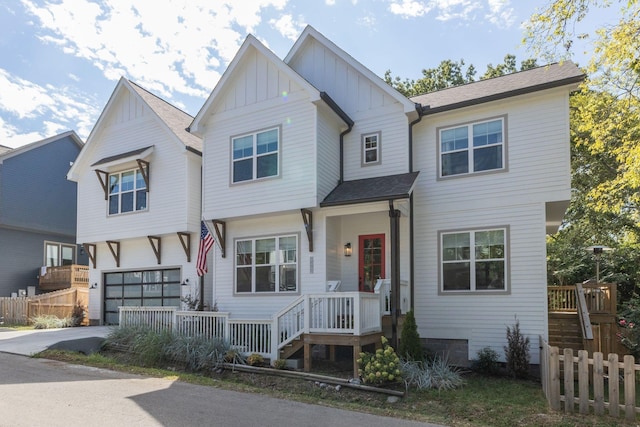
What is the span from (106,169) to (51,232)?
32.3 ft

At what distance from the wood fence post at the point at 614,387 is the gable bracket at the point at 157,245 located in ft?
47.4

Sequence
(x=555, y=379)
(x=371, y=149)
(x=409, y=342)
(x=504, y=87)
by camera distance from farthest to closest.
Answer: (x=371, y=149)
(x=504, y=87)
(x=409, y=342)
(x=555, y=379)

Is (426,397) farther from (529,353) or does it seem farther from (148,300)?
(148,300)

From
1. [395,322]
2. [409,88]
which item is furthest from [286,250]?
[409,88]

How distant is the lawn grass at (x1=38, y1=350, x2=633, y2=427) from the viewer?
302 inches

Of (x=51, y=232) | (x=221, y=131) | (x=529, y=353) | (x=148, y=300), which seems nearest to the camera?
(x=529, y=353)

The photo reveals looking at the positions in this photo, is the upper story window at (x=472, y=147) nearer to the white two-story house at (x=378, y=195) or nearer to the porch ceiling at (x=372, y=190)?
the white two-story house at (x=378, y=195)

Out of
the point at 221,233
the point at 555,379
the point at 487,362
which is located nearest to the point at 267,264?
the point at 221,233

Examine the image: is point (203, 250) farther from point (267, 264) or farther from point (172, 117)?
point (172, 117)

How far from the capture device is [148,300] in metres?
18.1

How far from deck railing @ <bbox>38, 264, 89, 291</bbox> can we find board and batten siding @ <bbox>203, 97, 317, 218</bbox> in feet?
39.8

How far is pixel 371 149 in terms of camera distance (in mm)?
13609

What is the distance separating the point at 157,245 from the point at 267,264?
5.75 metres

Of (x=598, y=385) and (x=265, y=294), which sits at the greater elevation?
(x=265, y=294)
